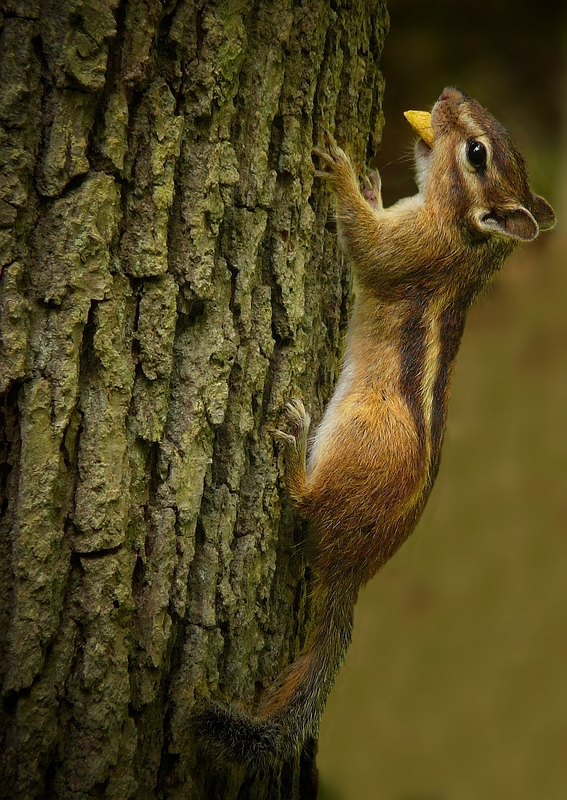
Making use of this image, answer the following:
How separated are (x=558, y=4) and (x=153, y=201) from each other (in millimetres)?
3892

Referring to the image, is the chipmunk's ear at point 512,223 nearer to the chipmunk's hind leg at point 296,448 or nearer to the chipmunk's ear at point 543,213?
the chipmunk's ear at point 543,213

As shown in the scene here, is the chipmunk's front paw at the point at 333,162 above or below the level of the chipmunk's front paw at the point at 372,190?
below

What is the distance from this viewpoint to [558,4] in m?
4.56

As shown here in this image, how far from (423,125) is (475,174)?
0.99 feet

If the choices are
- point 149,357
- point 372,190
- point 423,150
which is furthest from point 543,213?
point 149,357

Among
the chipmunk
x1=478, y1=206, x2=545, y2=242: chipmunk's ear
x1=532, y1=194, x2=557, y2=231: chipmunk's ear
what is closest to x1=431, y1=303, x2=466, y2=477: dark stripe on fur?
the chipmunk

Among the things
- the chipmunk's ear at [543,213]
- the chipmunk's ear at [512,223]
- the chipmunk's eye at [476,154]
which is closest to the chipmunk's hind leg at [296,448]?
the chipmunk's ear at [512,223]

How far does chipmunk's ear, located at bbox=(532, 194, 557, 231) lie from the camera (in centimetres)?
282

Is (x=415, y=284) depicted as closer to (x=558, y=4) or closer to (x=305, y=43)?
(x=305, y=43)

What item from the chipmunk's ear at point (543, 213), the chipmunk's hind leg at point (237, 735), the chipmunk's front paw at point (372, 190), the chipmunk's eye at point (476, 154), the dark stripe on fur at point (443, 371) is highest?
the chipmunk's eye at point (476, 154)

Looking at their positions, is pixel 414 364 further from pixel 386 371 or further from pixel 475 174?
pixel 475 174

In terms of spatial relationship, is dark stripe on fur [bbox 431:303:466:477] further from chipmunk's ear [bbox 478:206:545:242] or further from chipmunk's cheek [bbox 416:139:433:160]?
chipmunk's cheek [bbox 416:139:433:160]

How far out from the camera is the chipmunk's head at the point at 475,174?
2.61 metres

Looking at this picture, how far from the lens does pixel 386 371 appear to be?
2467 mm
